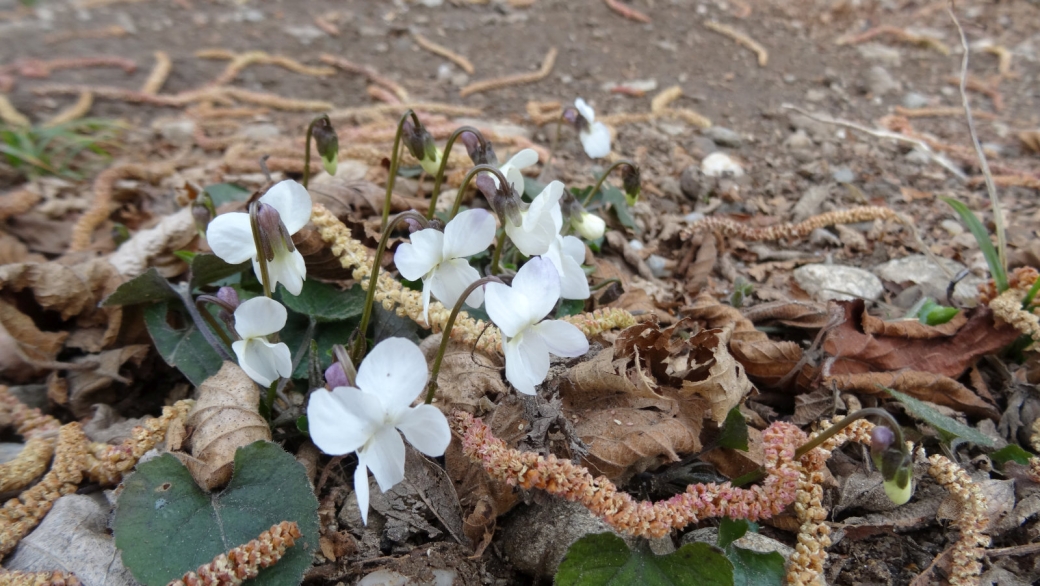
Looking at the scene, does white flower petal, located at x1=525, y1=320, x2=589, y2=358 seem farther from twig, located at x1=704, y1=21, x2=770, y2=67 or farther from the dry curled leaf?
twig, located at x1=704, y1=21, x2=770, y2=67

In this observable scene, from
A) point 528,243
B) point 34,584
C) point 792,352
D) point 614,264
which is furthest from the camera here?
point 614,264

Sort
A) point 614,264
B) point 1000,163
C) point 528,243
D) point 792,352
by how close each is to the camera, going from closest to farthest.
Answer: point 528,243
point 792,352
point 614,264
point 1000,163

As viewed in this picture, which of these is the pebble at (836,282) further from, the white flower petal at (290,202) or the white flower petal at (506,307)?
the white flower petal at (290,202)

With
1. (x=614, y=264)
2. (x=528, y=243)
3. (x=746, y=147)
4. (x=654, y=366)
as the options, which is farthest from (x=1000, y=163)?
(x=528, y=243)

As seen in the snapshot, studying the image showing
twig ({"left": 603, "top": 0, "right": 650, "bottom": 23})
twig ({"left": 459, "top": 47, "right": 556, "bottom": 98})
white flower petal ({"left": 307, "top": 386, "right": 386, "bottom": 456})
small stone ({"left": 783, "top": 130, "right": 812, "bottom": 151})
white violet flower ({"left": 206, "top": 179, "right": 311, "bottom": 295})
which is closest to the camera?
white flower petal ({"left": 307, "top": 386, "right": 386, "bottom": 456})

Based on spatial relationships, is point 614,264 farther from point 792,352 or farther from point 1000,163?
point 1000,163

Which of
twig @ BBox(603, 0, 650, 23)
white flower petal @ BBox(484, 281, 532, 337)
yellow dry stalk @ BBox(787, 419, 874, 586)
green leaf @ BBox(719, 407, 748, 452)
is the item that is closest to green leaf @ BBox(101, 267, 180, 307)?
white flower petal @ BBox(484, 281, 532, 337)
